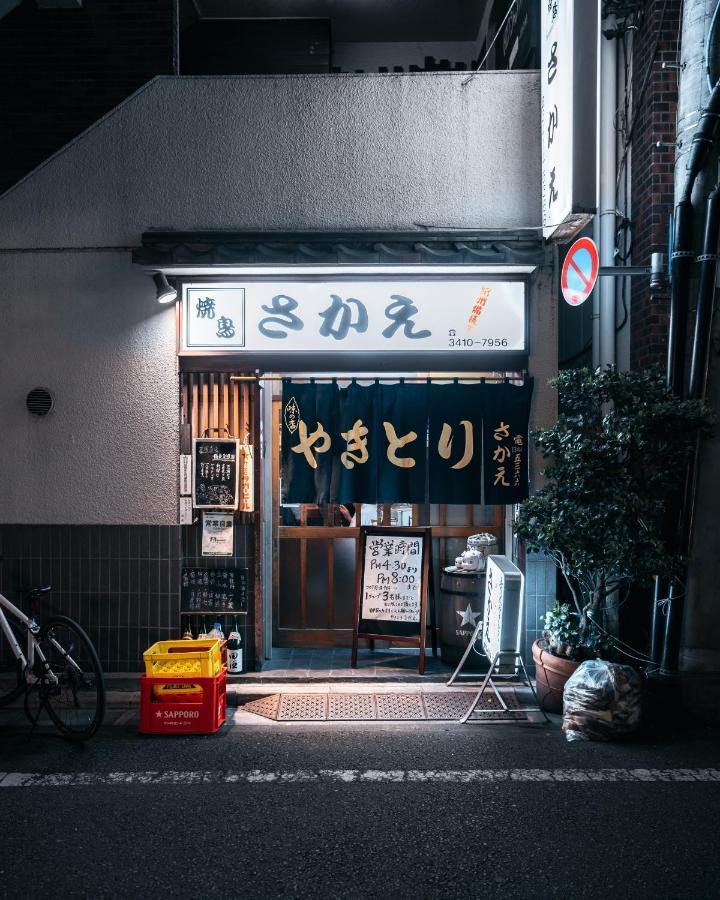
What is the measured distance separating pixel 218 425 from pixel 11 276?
120 inches

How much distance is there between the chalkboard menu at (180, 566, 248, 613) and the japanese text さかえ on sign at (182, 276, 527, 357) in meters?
2.67

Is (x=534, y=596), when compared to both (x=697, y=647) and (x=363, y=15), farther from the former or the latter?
(x=363, y=15)

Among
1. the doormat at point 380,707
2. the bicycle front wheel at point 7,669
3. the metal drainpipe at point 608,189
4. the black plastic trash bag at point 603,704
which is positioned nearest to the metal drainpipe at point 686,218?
the black plastic trash bag at point 603,704

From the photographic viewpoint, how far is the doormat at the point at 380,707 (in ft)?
23.6

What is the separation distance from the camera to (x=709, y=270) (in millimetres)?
7238

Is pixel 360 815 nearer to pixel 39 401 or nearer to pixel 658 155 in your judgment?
pixel 39 401

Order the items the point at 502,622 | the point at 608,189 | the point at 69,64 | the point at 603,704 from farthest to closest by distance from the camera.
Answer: the point at 69,64
the point at 608,189
the point at 502,622
the point at 603,704

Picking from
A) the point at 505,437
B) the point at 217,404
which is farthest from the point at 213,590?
the point at 505,437

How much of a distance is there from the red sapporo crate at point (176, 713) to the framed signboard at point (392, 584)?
2.18 m

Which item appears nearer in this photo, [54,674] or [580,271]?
[54,674]

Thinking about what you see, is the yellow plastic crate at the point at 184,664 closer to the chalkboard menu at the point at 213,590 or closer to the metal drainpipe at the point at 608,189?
the chalkboard menu at the point at 213,590

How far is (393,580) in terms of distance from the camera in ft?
28.3

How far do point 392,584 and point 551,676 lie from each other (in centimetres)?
220

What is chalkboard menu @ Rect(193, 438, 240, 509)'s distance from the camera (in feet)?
26.8
